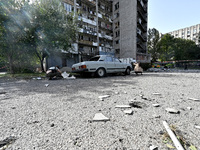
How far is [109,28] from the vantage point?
30109mm

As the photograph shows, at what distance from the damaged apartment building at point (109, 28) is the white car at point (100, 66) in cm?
1568

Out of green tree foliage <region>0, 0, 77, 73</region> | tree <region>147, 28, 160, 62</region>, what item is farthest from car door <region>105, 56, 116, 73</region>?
tree <region>147, 28, 160, 62</region>

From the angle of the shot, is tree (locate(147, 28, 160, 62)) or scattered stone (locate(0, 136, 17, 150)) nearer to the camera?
scattered stone (locate(0, 136, 17, 150))

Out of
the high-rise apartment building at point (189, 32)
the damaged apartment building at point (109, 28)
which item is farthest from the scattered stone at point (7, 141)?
the high-rise apartment building at point (189, 32)

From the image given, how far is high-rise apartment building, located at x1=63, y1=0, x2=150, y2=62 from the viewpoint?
77.9 feet

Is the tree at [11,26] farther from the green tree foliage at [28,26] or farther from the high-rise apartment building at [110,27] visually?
the high-rise apartment building at [110,27]

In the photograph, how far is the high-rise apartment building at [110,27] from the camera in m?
23.7

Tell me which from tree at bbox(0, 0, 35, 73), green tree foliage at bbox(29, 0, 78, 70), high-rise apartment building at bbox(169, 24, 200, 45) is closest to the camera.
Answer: tree at bbox(0, 0, 35, 73)

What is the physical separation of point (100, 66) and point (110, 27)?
91.3 feet

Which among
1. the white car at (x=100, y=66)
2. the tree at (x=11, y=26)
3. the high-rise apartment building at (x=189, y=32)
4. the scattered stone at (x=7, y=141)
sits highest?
the high-rise apartment building at (x=189, y=32)

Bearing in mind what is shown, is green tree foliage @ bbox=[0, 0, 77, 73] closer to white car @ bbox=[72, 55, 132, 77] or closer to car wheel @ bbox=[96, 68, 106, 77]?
white car @ bbox=[72, 55, 132, 77]

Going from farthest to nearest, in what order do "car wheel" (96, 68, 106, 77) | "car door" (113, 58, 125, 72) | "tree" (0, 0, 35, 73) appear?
"tree" (0, 0, 35, 73), "car door" (113, 58, 125, 72), "car wheel" (96, 68, 106, 77)

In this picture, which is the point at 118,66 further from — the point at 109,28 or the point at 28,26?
the point at 109,28

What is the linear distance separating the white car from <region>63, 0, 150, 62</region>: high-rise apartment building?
1586 centimetres
